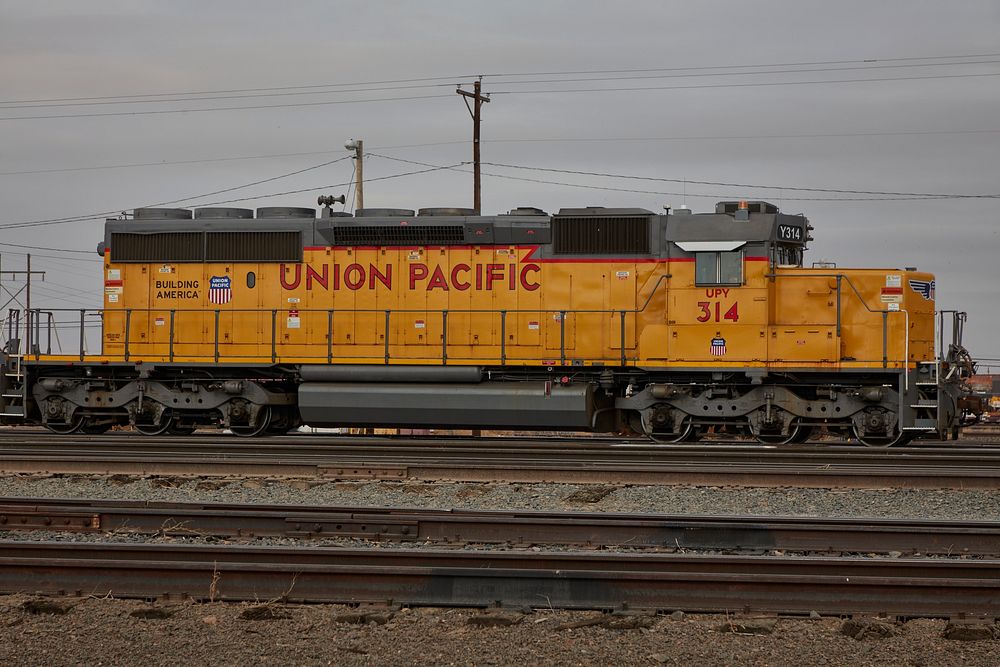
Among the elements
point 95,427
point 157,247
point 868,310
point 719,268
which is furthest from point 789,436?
point 95,427

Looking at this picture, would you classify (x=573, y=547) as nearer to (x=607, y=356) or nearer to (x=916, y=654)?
(x=916, y=654)

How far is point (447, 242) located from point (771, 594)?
11709mm

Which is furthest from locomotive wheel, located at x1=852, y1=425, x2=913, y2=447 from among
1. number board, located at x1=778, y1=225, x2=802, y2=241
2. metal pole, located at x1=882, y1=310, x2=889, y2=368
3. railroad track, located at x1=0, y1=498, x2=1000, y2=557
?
railroad track, located at x1=0, y1=498, x2=1000, y2=557

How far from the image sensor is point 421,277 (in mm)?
17547

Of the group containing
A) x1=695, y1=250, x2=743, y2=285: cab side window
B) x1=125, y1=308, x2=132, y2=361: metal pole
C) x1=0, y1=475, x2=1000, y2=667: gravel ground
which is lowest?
x1=0, y1=475, x2=1000, y2=667: gravel ground

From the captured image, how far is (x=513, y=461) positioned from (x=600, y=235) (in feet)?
16.0

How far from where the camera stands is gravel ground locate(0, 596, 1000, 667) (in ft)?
18.4

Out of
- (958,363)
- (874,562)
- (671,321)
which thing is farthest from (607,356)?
(874,562)

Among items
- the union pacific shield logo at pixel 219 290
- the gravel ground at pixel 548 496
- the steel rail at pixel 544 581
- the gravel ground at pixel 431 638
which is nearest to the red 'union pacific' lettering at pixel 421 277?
the union pacific shield logo at pixel 219 290

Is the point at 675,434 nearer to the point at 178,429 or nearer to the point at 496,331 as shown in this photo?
the point at 496,331

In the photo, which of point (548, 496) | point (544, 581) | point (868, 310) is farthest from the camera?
point (868, 310)

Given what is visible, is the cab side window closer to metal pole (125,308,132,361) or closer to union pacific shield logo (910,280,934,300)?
union pacific shield logo (910,280,934,300)

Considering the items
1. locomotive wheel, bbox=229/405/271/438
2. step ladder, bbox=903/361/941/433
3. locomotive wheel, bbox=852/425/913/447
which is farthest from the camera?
locomotive wheel, bbox=229/405/271/438

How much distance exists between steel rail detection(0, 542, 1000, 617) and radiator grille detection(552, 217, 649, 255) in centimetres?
1011
